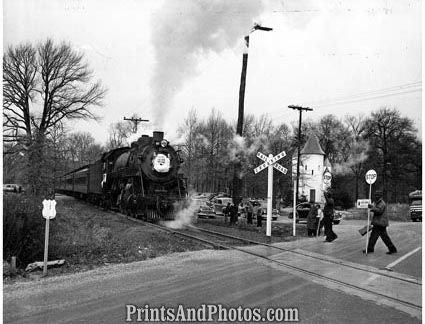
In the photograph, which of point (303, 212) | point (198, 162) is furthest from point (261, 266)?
point (198, 162)

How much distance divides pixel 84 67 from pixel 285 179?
72.5ft

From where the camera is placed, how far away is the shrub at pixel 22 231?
838 cm

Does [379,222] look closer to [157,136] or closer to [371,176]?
[371,176]

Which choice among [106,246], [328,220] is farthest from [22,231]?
[328,220]

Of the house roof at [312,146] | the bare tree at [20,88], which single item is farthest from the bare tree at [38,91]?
the house roof at [312,146]

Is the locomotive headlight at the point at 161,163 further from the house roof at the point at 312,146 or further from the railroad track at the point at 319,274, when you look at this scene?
the house roof at the point at 312,146

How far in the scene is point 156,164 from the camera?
17406 millimetres

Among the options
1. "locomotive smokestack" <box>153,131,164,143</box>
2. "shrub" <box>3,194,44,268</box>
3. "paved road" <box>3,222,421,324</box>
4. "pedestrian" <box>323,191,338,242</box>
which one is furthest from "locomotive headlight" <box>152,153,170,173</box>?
"paved road" <box>3,222,421,324</box>

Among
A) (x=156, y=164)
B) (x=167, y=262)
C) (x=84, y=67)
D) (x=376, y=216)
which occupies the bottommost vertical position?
(x=167, y=262)

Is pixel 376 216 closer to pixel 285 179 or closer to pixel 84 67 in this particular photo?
pixel 84 67

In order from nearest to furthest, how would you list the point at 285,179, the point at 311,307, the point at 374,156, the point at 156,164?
the point at 311,307
the point at 156,164
the point at 374,156
the point at 285,179

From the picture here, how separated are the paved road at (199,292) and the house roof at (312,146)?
187 ft

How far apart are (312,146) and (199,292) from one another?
6168cm

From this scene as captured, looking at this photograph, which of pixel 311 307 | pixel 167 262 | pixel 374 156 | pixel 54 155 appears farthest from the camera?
pixel 374 156
